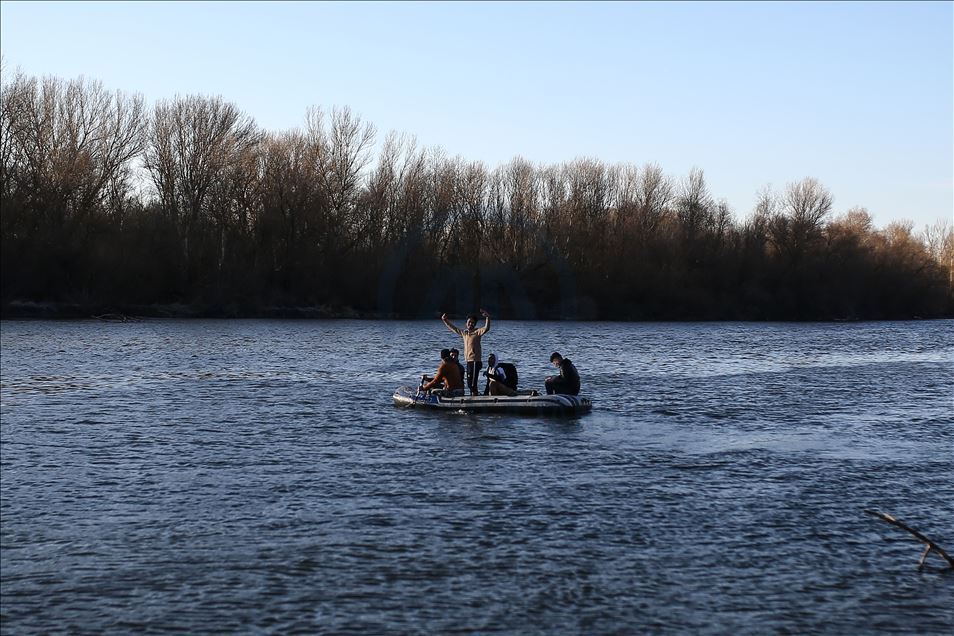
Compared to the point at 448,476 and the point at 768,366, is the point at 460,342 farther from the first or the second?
the point at 448,476

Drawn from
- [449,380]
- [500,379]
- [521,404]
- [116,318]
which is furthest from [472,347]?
[116,318]

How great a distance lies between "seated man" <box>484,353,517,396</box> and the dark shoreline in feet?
138

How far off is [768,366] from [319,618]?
36341mm

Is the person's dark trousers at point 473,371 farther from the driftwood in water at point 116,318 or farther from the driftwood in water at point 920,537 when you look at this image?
the driftwood in water at point 116,318

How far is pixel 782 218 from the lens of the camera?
10144 cm

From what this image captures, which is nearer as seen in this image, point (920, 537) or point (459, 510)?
point (920, 537)

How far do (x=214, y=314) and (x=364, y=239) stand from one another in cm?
1489

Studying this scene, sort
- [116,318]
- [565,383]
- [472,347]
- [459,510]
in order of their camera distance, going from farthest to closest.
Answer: [116,318]
[472,347]
[565,383]
[459,510]

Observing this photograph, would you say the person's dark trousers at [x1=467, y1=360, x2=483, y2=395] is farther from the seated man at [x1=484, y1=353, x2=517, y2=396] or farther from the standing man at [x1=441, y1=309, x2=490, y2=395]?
the seated man at [x1=484, y1=353, x2=517, y2=396]

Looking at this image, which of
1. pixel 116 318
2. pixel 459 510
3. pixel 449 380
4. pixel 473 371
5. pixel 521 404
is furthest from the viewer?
pixel 116 318

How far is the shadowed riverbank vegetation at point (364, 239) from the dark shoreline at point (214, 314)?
20 cm

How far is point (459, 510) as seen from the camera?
14750mm

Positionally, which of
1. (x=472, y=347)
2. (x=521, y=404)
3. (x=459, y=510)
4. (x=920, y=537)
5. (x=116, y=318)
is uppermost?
(x=116, y=318)

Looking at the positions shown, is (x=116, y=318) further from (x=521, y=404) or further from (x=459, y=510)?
(x=459, y=510)
